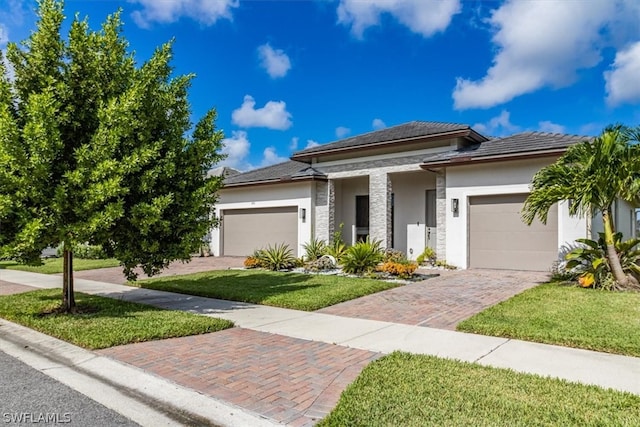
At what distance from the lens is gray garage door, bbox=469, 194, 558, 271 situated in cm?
1266

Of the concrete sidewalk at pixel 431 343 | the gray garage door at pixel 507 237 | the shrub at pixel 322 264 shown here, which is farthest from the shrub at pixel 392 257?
the concrete sidewalk at pixel 431 343

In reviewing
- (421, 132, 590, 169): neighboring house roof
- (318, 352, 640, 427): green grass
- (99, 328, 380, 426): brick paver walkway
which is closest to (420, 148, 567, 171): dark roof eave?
(421, 132, 590, 169): neighboring house roof

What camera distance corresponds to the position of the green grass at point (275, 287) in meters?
8.84

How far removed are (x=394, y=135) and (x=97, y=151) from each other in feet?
40.1

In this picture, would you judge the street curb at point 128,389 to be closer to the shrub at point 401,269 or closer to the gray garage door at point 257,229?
the shrub at point 401,269

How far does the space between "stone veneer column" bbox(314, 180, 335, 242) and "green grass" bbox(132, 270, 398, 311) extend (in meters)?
4.57

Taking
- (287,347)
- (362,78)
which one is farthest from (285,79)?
(287,347)

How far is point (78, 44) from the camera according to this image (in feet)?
24.1

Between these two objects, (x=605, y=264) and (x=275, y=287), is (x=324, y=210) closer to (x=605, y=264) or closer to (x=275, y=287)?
(x=275, y=287)

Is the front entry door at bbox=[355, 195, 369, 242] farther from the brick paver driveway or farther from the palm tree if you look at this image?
the palm tree

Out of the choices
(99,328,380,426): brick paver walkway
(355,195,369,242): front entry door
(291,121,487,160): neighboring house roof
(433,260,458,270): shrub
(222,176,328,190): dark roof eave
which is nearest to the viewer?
(99,328,380,426): brick paver walkway

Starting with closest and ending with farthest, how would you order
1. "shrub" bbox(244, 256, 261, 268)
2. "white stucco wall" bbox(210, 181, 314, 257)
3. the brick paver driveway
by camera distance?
the brick paver driveway
"shrub" bbox(244, 256, 261, 268)
"white stucco wall" bbox(210, 181, 314, 257)

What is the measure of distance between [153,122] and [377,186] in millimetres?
10340

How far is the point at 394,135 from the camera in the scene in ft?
55.0
